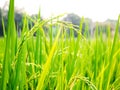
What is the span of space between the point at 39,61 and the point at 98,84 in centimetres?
14

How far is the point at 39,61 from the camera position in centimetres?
63

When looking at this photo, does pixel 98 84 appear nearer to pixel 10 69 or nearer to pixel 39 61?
pixel 39 61

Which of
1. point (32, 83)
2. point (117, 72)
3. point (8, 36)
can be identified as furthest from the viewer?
point (117, 72)

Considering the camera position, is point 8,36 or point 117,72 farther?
point 117,72

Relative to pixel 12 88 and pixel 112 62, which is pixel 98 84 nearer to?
pixel 112 62

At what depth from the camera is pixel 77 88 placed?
22.4 inches

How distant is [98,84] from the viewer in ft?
1.99

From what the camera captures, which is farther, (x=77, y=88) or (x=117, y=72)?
(x=117, y=72)

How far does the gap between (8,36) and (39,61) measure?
11.1 inches

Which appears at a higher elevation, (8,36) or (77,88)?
(8,36)

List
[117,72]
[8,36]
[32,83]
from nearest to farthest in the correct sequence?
[8,36]
[32,83]
[117,72]

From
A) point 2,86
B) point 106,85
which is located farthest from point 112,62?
point 2,86

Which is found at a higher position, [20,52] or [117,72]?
[20,52]

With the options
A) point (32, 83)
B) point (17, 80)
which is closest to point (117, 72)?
point (32, 83)
